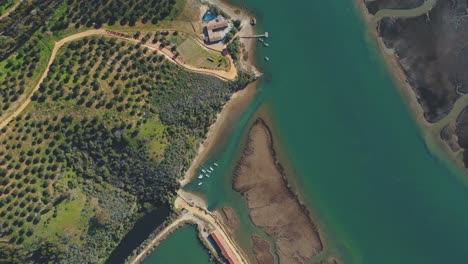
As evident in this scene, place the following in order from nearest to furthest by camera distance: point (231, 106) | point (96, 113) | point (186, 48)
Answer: point (96, 113), point (186, 48), point (231, 106)

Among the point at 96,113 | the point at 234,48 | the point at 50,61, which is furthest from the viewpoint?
the point at 234,48

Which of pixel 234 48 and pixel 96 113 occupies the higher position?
A: pixel 234 48

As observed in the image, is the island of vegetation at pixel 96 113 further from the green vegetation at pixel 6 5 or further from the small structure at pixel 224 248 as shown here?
the small structure at pixel 224 248

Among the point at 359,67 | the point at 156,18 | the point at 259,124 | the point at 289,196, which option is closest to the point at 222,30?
the point at 156,18

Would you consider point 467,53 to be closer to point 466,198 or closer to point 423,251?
point 466,198

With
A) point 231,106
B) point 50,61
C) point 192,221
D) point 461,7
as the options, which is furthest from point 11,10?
point 461,7

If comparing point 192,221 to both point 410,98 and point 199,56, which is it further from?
point 410,98

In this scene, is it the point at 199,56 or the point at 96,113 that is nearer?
the point at 96,113

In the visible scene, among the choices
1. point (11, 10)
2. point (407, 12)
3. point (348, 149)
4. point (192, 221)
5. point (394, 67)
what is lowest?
point (192, 221)

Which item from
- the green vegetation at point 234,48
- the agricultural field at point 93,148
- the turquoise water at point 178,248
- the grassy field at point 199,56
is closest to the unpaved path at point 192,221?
the turquoise water at point 178,248
